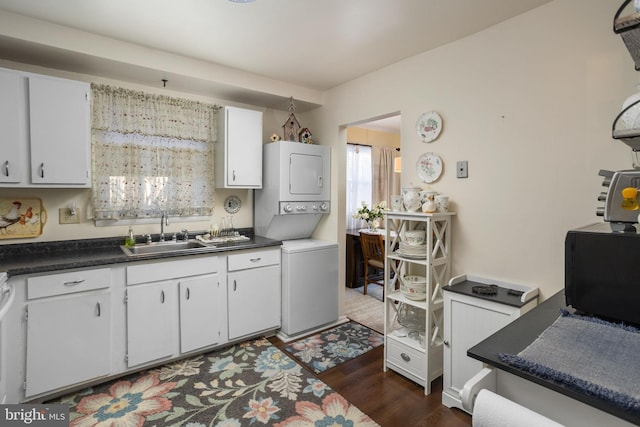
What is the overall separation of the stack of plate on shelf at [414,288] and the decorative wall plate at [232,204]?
1.84 metres

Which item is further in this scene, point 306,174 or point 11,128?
point 306,174

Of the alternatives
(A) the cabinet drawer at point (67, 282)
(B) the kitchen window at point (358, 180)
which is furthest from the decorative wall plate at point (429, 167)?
(B) the kitchen window at point (358, 180)

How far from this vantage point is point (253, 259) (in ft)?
9.45

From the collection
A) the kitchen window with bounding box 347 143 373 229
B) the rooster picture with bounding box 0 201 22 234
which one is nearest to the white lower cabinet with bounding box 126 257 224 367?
the rooster picture with bounding box 0 201 22 234

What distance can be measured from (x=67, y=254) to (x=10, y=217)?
0.45 meters

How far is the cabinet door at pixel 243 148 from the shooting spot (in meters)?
2.98

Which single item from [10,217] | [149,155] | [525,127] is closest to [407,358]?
[525,127]

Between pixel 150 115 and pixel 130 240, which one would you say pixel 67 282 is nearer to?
pixel 130 240

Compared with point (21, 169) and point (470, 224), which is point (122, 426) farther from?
point (470, 224)

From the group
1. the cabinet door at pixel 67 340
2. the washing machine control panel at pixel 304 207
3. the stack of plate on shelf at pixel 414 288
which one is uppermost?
the washing machine control panel at pixel 304 207

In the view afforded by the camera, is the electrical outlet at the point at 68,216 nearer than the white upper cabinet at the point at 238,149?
Yes

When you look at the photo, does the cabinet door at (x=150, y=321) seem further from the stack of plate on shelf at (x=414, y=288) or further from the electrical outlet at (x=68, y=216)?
the stack of plate on shelf at (x=414, y=288)

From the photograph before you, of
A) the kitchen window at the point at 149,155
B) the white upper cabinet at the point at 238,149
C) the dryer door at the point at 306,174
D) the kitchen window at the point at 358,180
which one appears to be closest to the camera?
the kitchen window at the point at 149,155

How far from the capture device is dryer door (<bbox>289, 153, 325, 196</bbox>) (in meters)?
3.11
